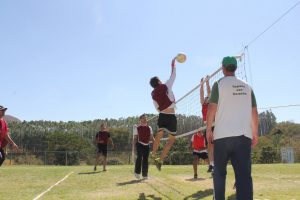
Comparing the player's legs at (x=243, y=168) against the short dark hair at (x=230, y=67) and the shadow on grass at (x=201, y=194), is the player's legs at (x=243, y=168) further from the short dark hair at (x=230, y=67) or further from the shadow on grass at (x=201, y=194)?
the shadow on grass at (x=201, y=194)

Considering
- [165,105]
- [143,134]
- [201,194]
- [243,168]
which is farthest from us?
[143,134]

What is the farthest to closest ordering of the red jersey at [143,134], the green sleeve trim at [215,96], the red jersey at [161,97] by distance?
the red jersey at [143,134] → the red jersey at [161,97] → the green sleeve trim at [215,96]

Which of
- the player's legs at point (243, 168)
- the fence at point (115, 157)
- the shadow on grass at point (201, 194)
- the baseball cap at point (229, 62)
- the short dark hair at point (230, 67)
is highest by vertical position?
the baseball cap at point (229, 62)

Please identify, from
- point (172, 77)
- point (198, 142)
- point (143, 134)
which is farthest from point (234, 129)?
point (198, 142)

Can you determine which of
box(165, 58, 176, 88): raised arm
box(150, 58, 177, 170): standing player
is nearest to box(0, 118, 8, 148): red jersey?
box(150, 58, 177, 170): standing player

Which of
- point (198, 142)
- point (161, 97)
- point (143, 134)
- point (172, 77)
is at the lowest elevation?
point (198, 142)

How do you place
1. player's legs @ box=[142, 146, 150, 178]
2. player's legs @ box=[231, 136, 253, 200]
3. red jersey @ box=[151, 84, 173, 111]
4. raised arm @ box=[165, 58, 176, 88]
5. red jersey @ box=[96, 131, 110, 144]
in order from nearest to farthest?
player's legs @ box=[231, 136, 253, 200] < red jersey @ box=[151, 84, 173, 111] < raised arm @ box=[165, 58, 176, 88] < player's legs @ box=[142, 146, 150, 178] < red jersey @ box=[96, 131, 110, 144]

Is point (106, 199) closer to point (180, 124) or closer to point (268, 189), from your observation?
point (268, 189)

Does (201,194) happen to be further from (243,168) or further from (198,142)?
(198,142)

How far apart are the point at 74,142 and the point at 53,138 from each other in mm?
5280

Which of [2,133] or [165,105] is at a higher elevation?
[165,105]

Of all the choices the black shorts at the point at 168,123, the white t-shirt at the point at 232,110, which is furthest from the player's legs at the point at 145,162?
the white t-shirt at the point at 232,110

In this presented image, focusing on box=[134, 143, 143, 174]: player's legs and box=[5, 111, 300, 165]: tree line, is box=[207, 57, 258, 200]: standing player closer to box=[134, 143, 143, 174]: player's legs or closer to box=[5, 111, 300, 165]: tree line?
box=[134, 143, 143, 174]: player's legs

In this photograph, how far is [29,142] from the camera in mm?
91500
